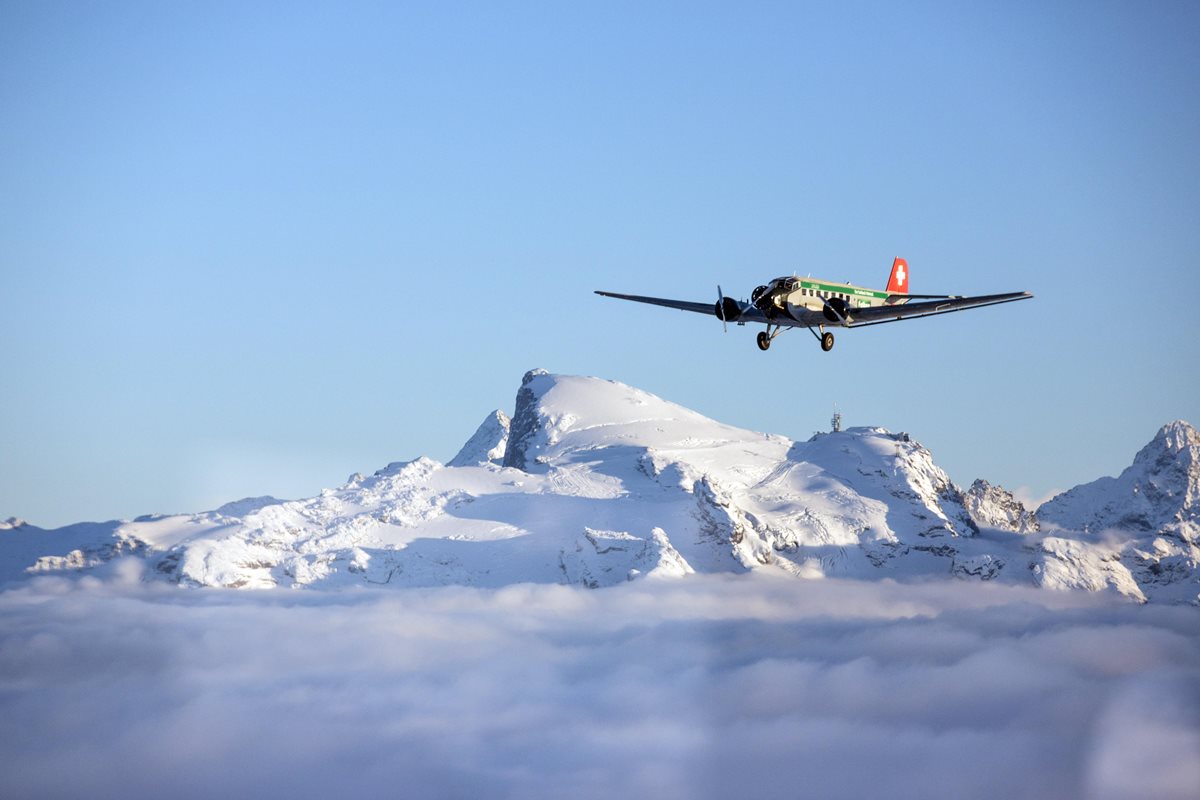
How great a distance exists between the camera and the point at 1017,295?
258ft

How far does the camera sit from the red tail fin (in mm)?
115125

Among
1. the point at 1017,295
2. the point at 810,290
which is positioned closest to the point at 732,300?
the point at 810,290

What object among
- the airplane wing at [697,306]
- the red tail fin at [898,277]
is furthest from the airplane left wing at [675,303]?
the red tail fin at [898,277]

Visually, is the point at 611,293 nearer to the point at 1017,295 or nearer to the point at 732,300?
the point at 732,300

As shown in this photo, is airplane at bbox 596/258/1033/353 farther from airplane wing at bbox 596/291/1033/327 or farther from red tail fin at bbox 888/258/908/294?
red tail fin at bbox 888/258/908/294

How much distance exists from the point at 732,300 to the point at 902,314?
39.7 ft

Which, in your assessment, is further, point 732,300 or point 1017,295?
point 732,300

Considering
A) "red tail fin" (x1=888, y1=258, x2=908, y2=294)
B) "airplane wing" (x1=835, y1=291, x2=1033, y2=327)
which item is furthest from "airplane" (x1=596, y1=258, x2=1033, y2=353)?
"red tail fin" (x1=888, y1=258, x2=908, y2=294)

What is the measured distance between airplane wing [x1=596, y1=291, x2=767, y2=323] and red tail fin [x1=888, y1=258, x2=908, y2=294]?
3055 cm

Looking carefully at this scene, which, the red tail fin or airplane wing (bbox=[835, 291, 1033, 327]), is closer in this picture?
airplane wing (bbox=[835, 291, 1033, 327])

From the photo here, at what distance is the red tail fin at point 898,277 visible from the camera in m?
115

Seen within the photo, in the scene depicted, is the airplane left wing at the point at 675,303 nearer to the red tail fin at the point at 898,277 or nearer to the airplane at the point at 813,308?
the airplane at the point at 813,308

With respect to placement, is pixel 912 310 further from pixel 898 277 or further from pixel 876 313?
pixel 898 277

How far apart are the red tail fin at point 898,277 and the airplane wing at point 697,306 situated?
100 ft
